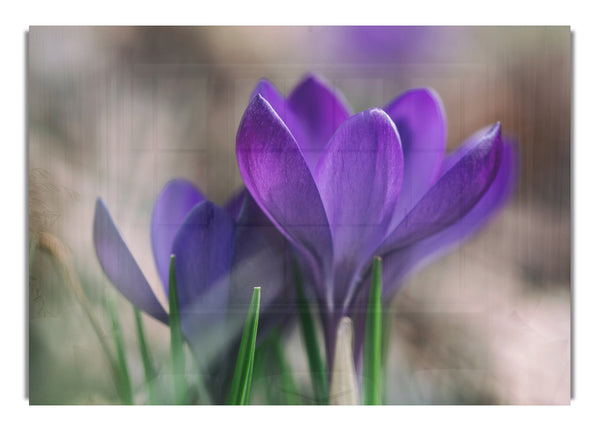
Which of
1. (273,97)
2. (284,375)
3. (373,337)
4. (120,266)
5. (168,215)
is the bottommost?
(284,375)

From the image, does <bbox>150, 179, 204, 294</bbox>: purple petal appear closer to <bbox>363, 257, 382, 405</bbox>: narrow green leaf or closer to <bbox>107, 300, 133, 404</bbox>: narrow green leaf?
<bbox>107, 300, 133, 404</bbox>: narrow green leaf

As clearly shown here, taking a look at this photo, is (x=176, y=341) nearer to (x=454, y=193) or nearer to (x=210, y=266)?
(x=210, y=266)

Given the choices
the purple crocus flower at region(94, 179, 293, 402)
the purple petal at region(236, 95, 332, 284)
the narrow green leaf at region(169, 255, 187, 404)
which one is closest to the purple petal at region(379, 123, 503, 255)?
the purple petal at region(236, 95, 332, 284)

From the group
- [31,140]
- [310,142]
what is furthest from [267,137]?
[31,140]

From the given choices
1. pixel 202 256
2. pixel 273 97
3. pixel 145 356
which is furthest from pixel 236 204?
pixel 145 356

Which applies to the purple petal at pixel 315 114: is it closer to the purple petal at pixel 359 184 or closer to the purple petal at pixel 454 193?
the purple petal at pixel 359 184

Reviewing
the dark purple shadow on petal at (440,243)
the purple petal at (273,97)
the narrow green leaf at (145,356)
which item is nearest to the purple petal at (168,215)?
the narrow green leaf at (145,356)

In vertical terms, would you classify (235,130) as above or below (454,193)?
above
